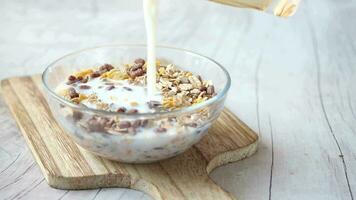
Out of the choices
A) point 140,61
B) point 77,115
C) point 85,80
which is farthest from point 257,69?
point 77,115

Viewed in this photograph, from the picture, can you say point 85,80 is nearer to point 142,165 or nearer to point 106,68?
point 106,68

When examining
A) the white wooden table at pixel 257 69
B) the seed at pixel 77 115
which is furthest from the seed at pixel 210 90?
the seed at pixel 77 115

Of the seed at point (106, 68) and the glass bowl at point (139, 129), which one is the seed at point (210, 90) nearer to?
the glass bowl at point (139, 129)

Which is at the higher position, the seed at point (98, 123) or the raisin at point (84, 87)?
the seed at point (98, 123)

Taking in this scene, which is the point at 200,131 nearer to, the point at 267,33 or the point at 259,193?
the point at 259,193

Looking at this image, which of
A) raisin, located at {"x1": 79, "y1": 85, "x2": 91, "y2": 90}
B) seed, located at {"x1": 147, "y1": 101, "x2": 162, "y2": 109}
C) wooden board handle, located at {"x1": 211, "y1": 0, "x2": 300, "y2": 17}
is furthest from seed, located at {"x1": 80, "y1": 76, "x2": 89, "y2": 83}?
wooden board handle, located at {"x1": 211, "y1": 0, "x2": 300, "y2": 17}

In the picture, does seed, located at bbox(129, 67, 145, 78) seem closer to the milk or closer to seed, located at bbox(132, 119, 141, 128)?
the milk
